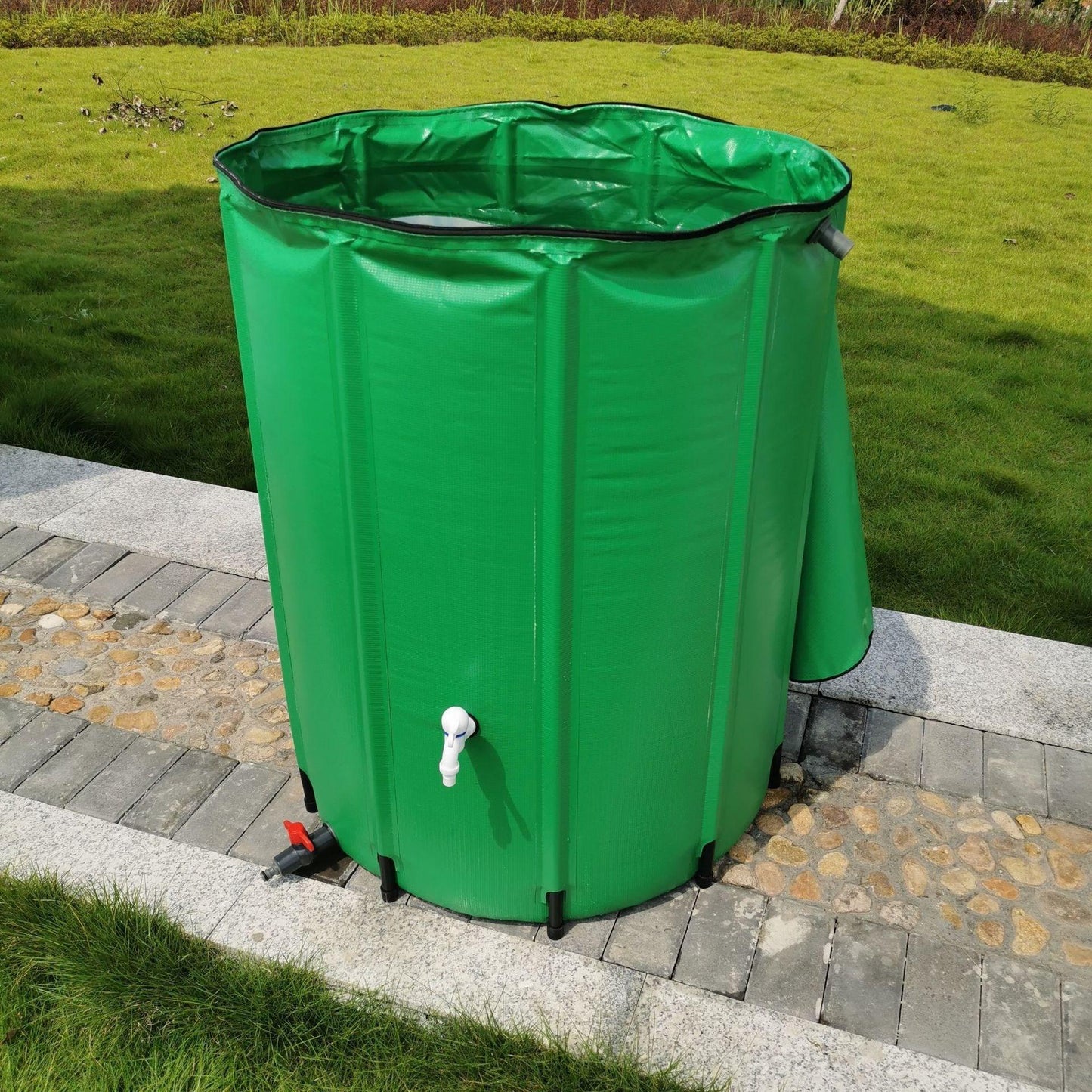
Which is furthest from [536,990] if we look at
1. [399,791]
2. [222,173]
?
[222,173]

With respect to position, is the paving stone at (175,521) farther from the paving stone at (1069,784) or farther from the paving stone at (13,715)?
the paving stone at (1069,784)

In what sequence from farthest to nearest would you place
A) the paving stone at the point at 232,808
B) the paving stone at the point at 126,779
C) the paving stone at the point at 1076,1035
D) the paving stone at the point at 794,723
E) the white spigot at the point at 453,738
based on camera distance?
1. the paving stone at the point at 794,723
2. the paving stone at the point at 126,779
3. the paving stone at the point at 232,808
4. the paving stone at the point at 1076,1035
5. the white spigot at the point at 453,738

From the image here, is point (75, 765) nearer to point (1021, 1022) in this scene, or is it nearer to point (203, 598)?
point (203, 598)

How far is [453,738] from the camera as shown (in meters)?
2.21

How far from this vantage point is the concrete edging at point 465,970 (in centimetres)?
231

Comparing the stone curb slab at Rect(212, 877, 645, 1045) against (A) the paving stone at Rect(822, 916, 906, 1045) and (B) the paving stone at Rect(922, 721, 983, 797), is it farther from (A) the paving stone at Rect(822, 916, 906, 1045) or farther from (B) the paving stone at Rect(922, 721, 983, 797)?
(B) the paving stone at Rect(922, 721, 983, 797)

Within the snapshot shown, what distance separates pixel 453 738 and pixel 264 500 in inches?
28.0

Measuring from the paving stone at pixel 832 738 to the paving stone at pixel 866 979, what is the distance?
0.58m

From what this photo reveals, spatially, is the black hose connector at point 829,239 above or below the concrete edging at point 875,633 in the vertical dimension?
above

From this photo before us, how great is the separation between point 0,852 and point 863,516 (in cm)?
359

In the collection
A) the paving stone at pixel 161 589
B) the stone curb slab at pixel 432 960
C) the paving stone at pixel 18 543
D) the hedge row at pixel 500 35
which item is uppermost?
the hedge row at pixel 500 35

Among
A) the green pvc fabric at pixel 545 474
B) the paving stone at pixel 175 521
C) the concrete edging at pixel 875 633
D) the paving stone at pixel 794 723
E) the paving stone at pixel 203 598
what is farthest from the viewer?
the paving stone at pixel 175 521

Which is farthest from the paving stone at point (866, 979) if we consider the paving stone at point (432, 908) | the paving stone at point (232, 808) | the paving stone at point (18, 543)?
the paving stone at point (18, 543)

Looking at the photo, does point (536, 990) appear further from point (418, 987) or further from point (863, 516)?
point (863, 516)
